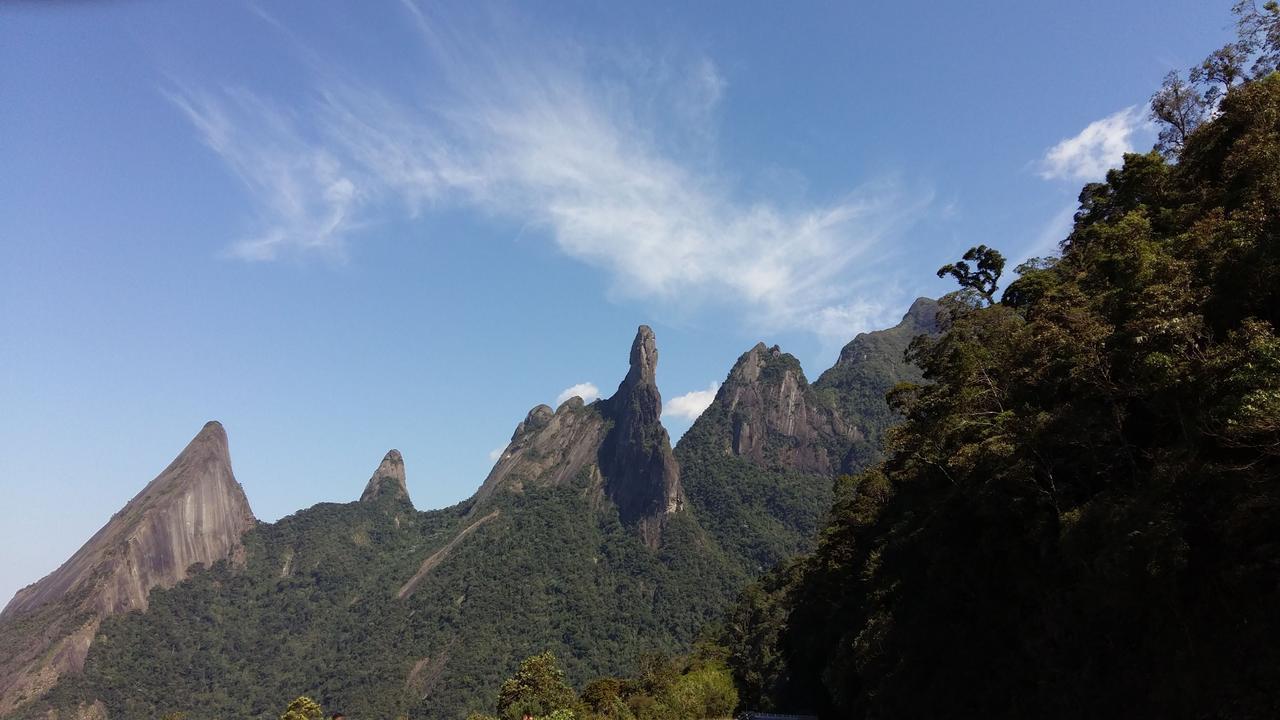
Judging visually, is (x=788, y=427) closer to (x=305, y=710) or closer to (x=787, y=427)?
(x=787, y=427)

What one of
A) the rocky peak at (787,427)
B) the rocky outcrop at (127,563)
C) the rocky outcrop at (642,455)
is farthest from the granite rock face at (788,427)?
the rocky outcrop at (127,563)

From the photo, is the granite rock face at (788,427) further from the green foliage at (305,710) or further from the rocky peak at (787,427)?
the green foliage at (305,710)

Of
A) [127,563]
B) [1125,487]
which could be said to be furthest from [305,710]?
[127,563]

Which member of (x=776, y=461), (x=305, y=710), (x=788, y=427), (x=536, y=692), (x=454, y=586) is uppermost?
(x=788, y=427)

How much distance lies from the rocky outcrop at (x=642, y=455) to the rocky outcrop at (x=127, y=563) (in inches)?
4027

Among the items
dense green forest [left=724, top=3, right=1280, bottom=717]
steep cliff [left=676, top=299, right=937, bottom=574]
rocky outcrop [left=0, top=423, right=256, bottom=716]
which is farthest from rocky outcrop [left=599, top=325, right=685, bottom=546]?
dense green forest [left=724, top=3, right=1280, bottom=717]

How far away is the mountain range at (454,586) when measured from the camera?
132 metres

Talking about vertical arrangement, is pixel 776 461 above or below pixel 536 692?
above

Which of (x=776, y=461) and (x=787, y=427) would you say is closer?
(x=776, y=461)

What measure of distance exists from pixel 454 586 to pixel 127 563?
232 ft

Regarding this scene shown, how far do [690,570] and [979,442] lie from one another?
140581 mm

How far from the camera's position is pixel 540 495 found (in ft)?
637

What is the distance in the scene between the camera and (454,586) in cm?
16538

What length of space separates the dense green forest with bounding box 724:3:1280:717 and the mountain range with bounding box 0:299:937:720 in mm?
111924
